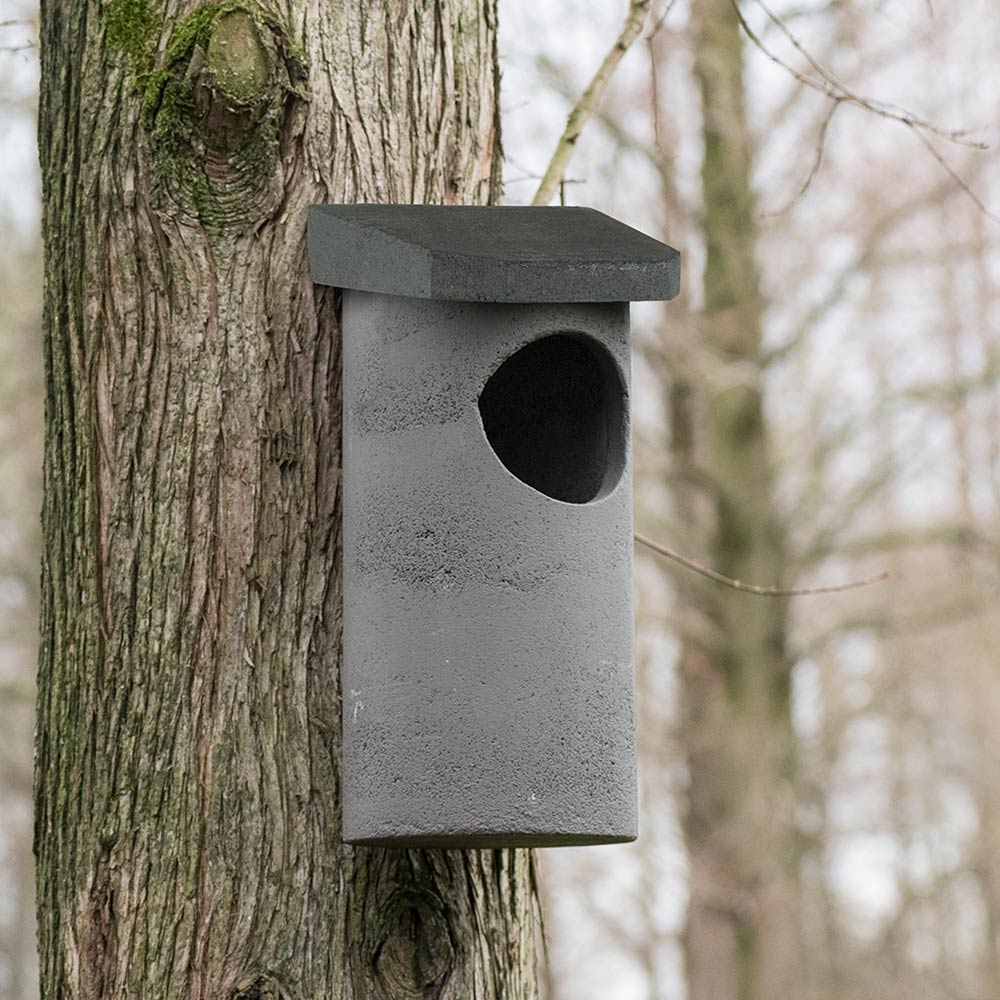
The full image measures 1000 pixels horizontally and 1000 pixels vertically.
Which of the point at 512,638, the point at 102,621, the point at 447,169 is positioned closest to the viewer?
the point at 512,638

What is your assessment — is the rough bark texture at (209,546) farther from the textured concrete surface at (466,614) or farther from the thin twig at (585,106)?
the thin twig at (585,106)

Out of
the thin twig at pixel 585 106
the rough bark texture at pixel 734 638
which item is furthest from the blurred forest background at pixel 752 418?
the thin twig at pixel 585 106

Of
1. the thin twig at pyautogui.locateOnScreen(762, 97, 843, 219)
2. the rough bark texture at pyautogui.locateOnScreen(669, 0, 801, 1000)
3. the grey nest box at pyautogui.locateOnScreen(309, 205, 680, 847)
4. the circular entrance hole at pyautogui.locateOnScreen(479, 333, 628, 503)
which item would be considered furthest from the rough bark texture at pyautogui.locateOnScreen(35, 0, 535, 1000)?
the rough bark texture at pyautogui.locateOnScreen(669, 0, 801, 1000)

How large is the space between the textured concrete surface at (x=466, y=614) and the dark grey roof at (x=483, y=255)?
2.9 inches

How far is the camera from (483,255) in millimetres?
2369

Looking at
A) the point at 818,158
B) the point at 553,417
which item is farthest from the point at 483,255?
the point at 818,158

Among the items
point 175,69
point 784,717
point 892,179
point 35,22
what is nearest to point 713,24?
point 892,179

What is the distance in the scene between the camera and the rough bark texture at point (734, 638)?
367 inches

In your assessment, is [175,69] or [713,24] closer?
[175,69]

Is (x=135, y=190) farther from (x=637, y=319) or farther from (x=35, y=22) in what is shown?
(x=637, y=319)

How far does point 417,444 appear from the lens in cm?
245

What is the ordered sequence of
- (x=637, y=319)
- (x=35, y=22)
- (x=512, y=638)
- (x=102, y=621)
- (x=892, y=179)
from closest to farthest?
(x=512, y=638)
(x=102, y=621)
(x=35, y=22)
(x=637, y=319)
(x=892, y=179)

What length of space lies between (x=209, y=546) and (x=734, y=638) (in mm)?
7336

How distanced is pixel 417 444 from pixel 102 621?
0.59 m
